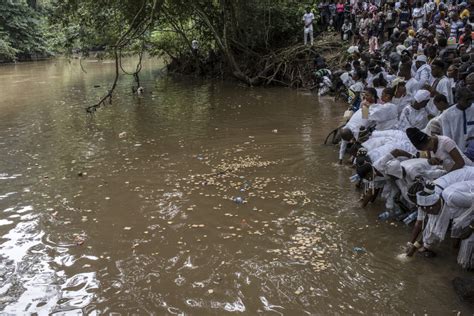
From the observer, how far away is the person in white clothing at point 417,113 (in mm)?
6918

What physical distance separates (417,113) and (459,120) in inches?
59.5

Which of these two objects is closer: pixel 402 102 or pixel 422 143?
pixel 422 143

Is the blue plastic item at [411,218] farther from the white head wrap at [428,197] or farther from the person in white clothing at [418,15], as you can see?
the person in white clothing at [418,15]

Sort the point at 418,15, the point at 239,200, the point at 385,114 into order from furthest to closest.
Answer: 1. the point at 418,15
2. the point at 385,114
3. the point at 239,200

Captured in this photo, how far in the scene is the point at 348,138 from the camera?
8000 mm

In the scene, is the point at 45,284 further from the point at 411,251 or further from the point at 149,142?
the point at 149,142

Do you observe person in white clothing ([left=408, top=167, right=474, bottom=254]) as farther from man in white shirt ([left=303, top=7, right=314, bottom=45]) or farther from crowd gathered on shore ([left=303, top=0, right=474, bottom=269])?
man in white shirt ([left=303, top=7, right=314, bottom=45])

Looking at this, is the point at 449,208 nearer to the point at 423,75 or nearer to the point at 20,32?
the point at 423,75

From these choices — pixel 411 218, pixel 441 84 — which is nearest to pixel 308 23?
pixel 441 84

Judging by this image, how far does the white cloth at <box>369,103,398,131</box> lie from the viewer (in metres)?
7.60

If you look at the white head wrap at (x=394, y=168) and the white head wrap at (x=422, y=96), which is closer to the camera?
the white head wrap at (x=394, y=168)

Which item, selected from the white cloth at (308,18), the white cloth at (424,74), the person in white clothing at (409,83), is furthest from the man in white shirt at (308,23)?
the person in white clothing at (409,83)

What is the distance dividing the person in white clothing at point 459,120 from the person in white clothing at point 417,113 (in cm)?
122

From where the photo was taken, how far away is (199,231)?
6.16 m
